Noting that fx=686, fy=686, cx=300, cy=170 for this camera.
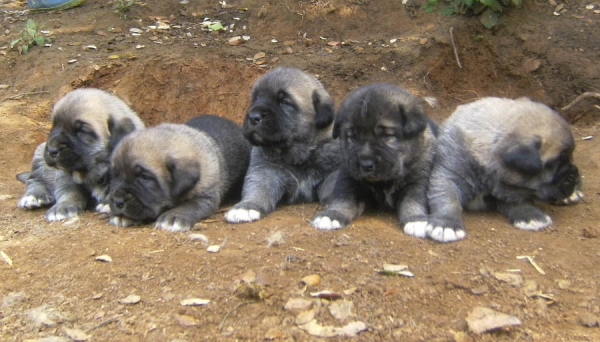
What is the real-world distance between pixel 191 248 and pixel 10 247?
4.90 feet

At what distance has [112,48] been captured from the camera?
1037 centimetres

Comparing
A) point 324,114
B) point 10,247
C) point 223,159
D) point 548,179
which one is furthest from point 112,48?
point 548,179

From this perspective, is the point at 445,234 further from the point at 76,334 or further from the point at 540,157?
the point at 76,334

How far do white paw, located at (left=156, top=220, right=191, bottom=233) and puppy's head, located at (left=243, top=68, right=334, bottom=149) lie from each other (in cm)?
122

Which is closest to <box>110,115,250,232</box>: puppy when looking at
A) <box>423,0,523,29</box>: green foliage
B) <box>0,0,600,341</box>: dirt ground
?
<box>0,0,600,341</box>: dirt ground

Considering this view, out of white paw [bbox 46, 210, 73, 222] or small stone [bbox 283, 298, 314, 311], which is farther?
white paw [bbox 46, 210, 73, 222]

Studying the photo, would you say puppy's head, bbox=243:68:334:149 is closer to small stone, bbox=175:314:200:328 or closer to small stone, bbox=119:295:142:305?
small stone, bbox=119:295:142:305

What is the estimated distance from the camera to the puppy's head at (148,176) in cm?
606

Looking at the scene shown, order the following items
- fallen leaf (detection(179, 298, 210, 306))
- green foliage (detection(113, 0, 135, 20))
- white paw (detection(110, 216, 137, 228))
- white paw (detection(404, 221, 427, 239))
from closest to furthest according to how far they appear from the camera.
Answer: fallen leaf (detection(179, 298, 210, 306)) → white paw (detection(404, 221, 427, 239)) → white paw (detection(110, 216, 137, 228)) → green foliage (detection(113, 0, 135, 20))

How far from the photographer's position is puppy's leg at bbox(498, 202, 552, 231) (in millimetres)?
5930

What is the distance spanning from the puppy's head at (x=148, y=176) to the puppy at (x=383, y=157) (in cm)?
132

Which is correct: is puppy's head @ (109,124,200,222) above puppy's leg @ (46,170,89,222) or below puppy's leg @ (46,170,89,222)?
above

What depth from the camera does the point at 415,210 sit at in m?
6.05

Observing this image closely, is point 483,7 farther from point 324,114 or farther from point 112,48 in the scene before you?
point 112,48
